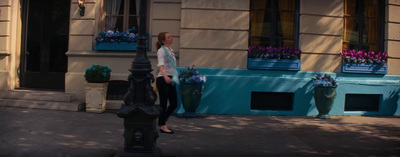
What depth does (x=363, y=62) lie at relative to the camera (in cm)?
929

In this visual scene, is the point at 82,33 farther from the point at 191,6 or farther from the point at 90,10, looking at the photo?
the point at 191,6

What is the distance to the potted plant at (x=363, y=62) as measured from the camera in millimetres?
9156

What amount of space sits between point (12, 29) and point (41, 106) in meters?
2.69

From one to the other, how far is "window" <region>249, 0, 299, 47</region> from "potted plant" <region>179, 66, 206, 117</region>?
6.62ft

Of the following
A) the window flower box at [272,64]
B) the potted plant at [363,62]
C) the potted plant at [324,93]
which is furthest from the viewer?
the potted plant at [363,62]

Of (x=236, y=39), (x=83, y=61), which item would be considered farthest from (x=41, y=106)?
(x=236, y=39)

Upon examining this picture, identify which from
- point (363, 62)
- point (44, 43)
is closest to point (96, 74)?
point (44, 43)

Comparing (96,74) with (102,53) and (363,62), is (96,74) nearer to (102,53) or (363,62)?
(102,53)

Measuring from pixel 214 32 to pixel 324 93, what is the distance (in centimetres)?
311

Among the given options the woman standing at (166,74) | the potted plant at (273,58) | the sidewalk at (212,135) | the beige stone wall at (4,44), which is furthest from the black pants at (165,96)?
the beige stone wall at (4,44)

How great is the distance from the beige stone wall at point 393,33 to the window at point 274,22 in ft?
8.45

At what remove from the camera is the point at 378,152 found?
5.38m

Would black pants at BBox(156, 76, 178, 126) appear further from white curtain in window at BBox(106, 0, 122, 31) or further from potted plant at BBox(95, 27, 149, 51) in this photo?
white curtain in window at BBox(106, 0, 122, 31)

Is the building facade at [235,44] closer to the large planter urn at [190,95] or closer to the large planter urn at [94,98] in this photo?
the large planter urn at [190,95]
